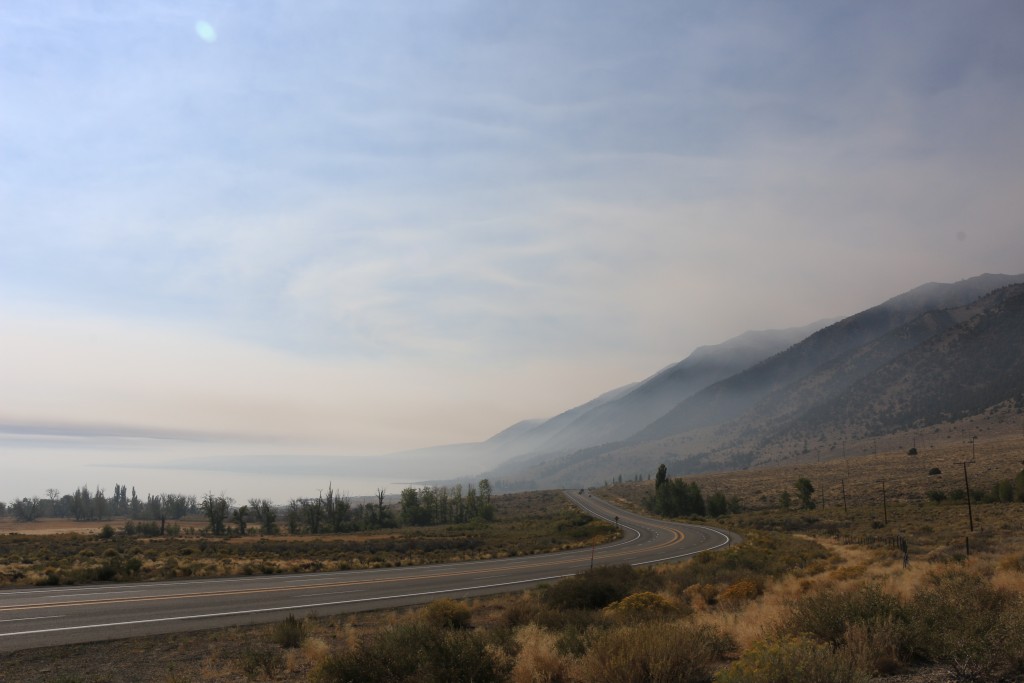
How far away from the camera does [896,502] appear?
7144 cm

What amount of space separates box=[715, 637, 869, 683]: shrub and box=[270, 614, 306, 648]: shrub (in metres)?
11.2

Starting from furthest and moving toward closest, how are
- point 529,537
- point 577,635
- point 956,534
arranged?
1. point 529,537
2. point 956,534
3. point 577,635

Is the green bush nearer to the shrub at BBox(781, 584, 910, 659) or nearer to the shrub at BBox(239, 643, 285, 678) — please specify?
the shrub at BBox(781, 584, 910, 659)

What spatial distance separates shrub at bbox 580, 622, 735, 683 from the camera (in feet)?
28.3

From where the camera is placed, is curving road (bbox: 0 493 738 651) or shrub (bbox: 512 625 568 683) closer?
shrub (bbox: 512 625 568 683)

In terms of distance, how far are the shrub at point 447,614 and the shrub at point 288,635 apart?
123 inches

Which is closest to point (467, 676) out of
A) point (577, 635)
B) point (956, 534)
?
point (577, 635)

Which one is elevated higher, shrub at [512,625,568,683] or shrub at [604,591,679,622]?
shrub at [512,625,568,683]

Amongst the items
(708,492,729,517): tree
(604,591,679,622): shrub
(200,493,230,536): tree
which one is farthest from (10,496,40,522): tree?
(604,591,679,622): shrub

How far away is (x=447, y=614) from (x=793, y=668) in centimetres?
1182

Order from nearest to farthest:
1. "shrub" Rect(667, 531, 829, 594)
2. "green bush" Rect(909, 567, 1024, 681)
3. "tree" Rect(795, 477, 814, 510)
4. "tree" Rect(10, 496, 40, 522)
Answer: "green bush" Rect(909, 567, 1024, 681), "shrub" Rect(667, 531, 829, 594), "tree" Rect(795, 477, 814, 510), "tree" Rect(10, 496, 40, 522)

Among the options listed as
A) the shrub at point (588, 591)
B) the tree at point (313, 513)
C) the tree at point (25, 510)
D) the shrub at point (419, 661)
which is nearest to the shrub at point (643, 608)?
the shrub at point (588, 591)

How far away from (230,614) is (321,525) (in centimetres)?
8149

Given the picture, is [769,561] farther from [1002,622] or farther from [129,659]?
[129,659]
